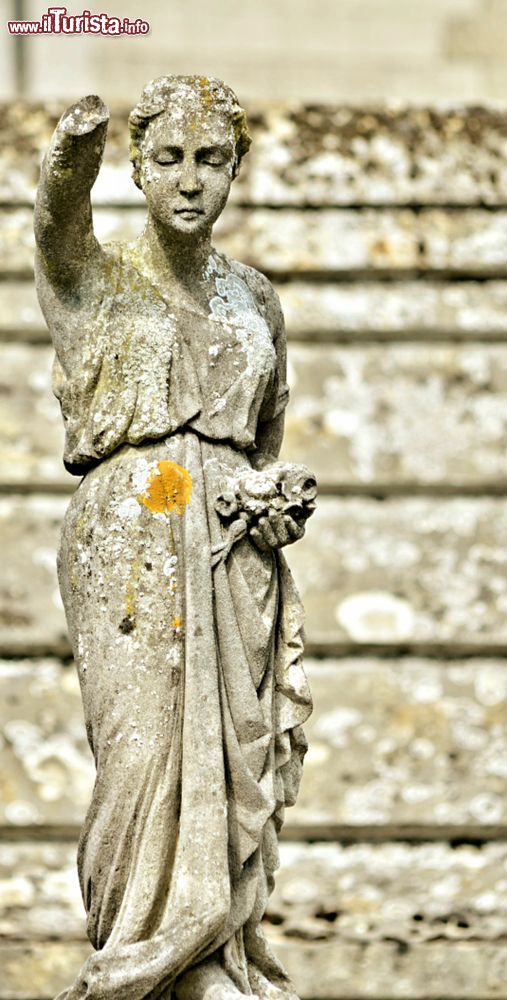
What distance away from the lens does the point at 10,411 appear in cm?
1216

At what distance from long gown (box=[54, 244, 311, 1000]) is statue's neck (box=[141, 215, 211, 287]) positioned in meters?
0.07

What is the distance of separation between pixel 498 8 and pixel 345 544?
5.28 meters

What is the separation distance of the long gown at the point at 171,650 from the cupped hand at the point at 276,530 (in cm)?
7

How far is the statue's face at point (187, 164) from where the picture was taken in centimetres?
730

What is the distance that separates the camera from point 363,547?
39.3 ft

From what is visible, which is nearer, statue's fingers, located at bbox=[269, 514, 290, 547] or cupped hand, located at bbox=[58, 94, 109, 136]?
cupped hand, located at bbox=[58, 94, 109, 136]

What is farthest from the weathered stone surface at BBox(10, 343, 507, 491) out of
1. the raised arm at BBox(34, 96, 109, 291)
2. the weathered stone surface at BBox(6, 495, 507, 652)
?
the raised arm at BBox(34, 96, 109, 291)

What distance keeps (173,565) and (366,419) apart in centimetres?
507

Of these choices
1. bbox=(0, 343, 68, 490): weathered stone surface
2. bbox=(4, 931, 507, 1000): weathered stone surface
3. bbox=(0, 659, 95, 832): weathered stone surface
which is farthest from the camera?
bbox=(0, 343, 68, 490): weathered stone surface

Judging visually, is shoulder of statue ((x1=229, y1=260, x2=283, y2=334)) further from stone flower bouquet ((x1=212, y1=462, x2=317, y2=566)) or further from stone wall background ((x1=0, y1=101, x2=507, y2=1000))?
stone wall background ((x1=0, y1=101, x2=507, y2=1000))

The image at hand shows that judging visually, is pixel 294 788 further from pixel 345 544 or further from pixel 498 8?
pixel 498 8

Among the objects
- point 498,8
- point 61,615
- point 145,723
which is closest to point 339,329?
point 61,615

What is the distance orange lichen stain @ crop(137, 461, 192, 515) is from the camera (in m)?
7.25

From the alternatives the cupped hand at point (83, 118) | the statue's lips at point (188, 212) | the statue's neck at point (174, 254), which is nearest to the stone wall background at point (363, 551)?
the statue's neck at point (174, 254)
